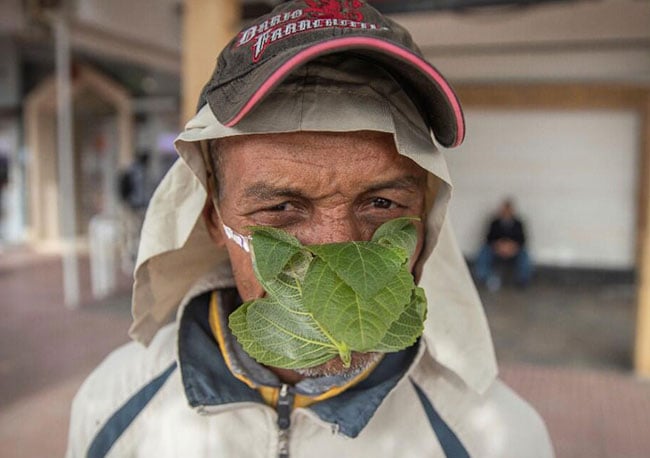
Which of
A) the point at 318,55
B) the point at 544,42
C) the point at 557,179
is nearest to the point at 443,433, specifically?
the point at 318,55

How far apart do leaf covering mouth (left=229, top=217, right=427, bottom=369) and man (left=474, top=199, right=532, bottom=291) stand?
994 cm

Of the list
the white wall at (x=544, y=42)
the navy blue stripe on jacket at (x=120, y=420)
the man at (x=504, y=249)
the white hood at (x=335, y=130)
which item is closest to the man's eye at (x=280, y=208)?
the white hood at (x=335, y=130)

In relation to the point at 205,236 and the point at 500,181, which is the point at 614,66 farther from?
the point at 205,236

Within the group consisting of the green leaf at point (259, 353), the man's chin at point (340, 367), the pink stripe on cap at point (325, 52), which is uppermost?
the pink stripe on cap at point (325, 52)

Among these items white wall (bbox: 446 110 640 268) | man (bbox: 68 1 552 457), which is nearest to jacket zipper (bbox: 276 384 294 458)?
man (bbox: 68 1 552 457)

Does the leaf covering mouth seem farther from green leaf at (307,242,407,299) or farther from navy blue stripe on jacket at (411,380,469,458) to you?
navy blue stripe on jacket at (411,380,469,458)

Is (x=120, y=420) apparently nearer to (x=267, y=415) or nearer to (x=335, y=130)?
(x=267, y=415)

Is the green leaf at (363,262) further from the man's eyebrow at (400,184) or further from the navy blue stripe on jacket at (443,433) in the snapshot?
the navy blue stripe on jacket at (443,433)

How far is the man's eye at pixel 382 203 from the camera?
127cm

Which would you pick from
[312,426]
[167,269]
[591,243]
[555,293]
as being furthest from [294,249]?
[591,243]

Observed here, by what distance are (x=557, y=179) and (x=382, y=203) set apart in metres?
10.6

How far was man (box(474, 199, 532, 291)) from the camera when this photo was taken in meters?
10.7

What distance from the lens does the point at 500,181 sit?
37.0 feet

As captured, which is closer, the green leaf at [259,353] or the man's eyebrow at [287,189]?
the green leaf at [259,353]
